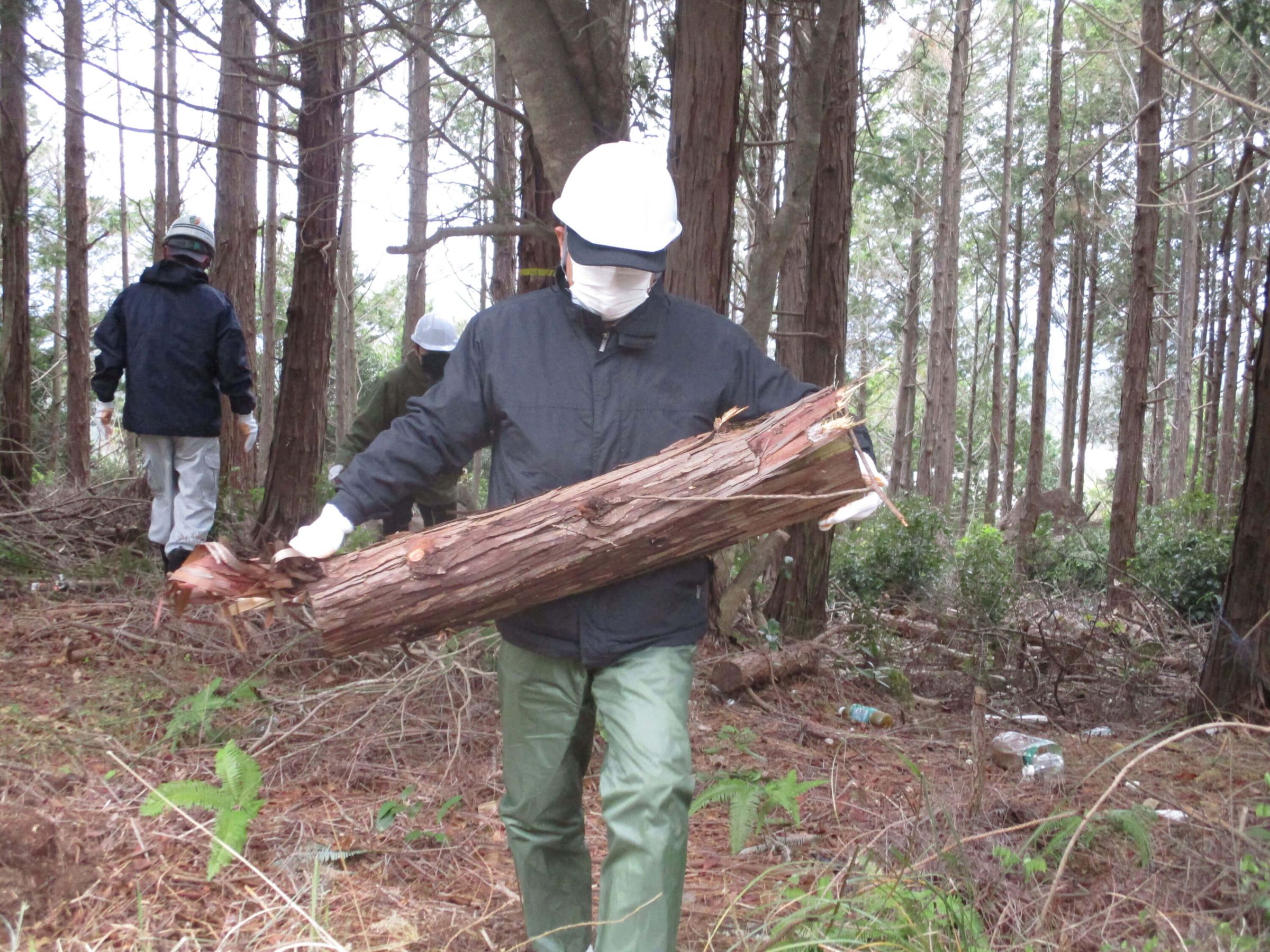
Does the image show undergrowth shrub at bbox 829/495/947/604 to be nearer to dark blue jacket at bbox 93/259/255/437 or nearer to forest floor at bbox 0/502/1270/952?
forest floor at bbox 0/502/1270/952

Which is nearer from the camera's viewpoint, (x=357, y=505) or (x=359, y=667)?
(x=357, y=505)

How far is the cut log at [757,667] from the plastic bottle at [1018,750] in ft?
4.29

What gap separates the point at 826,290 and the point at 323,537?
5849 millimetres

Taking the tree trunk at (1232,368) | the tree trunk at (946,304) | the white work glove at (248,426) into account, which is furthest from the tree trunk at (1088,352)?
the white work glove at (248,426)

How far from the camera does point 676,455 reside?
2.59 meters

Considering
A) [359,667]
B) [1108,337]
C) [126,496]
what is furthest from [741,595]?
[1108,337]

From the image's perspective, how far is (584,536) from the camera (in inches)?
100

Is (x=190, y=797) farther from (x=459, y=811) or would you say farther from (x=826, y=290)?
(x=826, y=290)

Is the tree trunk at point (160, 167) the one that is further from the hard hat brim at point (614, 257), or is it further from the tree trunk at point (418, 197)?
the hard hat brim at point (614, 257)

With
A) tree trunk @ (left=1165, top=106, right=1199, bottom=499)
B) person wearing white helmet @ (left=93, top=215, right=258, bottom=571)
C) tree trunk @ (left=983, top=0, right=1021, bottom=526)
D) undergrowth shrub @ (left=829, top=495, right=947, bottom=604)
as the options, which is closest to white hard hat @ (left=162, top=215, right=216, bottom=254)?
person wearing white helmet @ (left=93, top=215, right=258, bottom=571)

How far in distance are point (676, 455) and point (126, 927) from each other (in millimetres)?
2024

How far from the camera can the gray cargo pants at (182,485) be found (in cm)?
613

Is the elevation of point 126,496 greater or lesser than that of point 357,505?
lesser

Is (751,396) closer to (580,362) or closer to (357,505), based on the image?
(580,362)
